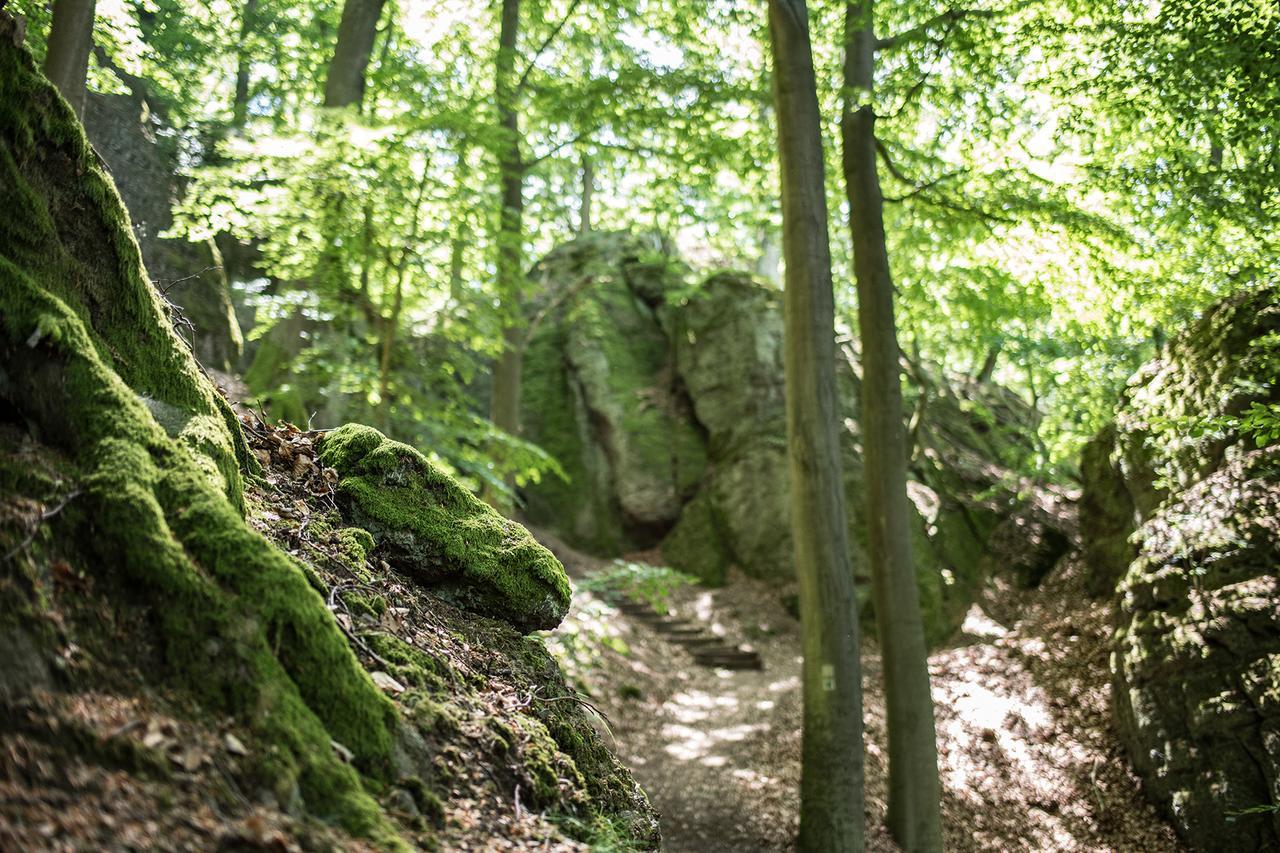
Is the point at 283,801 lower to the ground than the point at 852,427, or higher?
lower

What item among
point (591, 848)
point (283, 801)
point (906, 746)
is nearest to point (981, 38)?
point (906, 746)

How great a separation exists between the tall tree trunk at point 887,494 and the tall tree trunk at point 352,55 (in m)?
5.61

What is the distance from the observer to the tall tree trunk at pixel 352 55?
9.89 m

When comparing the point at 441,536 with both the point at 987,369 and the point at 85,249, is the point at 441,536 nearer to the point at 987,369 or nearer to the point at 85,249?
the point at 85,249

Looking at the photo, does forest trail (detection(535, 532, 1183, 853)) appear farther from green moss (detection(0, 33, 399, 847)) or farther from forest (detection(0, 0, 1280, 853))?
green moss (detection(0, 33, 399, 847))

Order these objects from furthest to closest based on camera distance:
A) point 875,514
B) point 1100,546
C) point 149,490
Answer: point 1100,546 < point 875,514 < point 149,490

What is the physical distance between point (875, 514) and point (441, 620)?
5910 millimetres

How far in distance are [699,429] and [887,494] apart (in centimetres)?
1242

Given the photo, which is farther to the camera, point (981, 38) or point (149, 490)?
point (981, 38)

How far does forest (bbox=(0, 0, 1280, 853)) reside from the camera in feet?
7.75

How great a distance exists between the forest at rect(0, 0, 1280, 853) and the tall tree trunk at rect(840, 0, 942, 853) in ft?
0.15

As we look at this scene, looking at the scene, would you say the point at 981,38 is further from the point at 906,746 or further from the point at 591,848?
the point at 591,848

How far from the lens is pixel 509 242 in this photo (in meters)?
8.94

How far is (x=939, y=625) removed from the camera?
14953 mm
